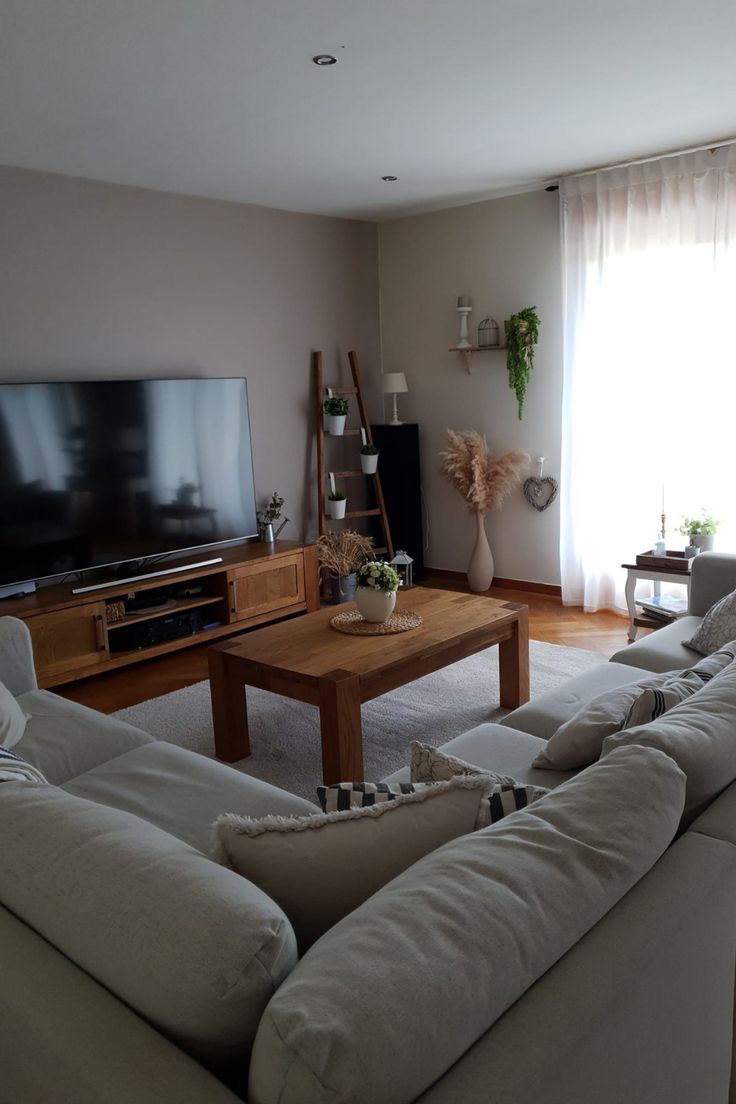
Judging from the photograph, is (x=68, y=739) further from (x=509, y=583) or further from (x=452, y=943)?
(x=509, y=583)

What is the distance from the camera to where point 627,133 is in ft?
14.0

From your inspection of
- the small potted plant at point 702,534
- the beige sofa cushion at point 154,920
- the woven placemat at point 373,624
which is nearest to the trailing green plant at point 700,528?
the small potted plant at point 702,534

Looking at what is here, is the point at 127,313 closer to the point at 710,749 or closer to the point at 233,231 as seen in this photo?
the point at 233,231

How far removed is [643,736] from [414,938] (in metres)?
0.69

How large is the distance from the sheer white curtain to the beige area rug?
3.65 feet

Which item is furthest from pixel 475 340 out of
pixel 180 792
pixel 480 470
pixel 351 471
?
pixel 180 792

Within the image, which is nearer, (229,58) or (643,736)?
(643,736)

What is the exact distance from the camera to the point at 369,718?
380 cm

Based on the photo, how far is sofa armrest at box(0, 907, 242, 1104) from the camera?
3.02 ft

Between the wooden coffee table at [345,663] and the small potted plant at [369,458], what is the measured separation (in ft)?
7.42

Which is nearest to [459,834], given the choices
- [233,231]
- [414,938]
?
[414,938]

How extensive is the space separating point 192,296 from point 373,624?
2.63 m

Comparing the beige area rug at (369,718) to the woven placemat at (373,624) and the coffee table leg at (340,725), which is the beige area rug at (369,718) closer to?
the coffee table leg at (340,725)

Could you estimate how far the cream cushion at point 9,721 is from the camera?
2426 millimetres
